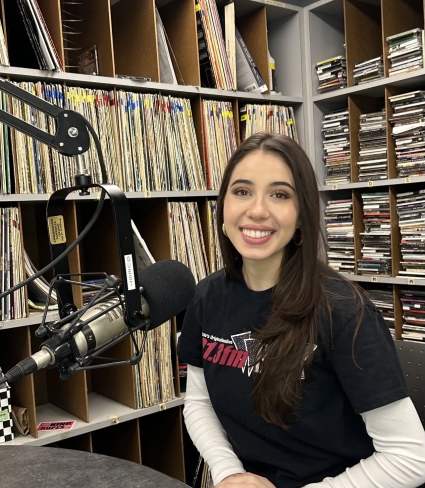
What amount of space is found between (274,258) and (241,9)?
5.63ft

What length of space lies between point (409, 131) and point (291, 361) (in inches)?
62.1

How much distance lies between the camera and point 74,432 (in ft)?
6.46

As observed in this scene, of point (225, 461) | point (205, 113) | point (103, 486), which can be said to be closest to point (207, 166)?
point (205, 113)

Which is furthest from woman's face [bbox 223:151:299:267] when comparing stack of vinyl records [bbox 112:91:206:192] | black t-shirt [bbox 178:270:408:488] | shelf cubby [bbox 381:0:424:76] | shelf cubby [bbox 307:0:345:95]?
shelf cubby [bbox 307:0:345:95]

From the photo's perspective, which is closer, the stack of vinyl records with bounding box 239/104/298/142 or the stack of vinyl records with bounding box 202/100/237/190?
the stack of vinyl records with bounding box 202/100/237/190

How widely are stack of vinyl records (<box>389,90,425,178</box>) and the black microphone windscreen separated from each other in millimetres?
1719

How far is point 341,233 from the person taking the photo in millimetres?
2725

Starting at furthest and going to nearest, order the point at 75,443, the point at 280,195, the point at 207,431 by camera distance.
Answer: the point at 75,443 < the point at 207,431 < the point at 280,195

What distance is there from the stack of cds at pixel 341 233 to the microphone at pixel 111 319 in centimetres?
185

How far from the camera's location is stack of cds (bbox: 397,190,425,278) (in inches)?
95.1

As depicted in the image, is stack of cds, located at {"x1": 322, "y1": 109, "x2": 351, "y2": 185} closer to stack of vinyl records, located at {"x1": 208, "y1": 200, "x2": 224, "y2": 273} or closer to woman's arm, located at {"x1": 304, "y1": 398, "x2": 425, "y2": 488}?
stack of vinyl records, located at {"x1": 208, "y1": 200, "x2": 224, "y2": 273}

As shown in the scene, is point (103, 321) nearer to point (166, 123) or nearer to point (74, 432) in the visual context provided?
point (74, 432)

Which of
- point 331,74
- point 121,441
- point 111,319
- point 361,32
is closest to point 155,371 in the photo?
point 121,441

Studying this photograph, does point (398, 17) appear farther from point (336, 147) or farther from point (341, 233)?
point (341, 233)
